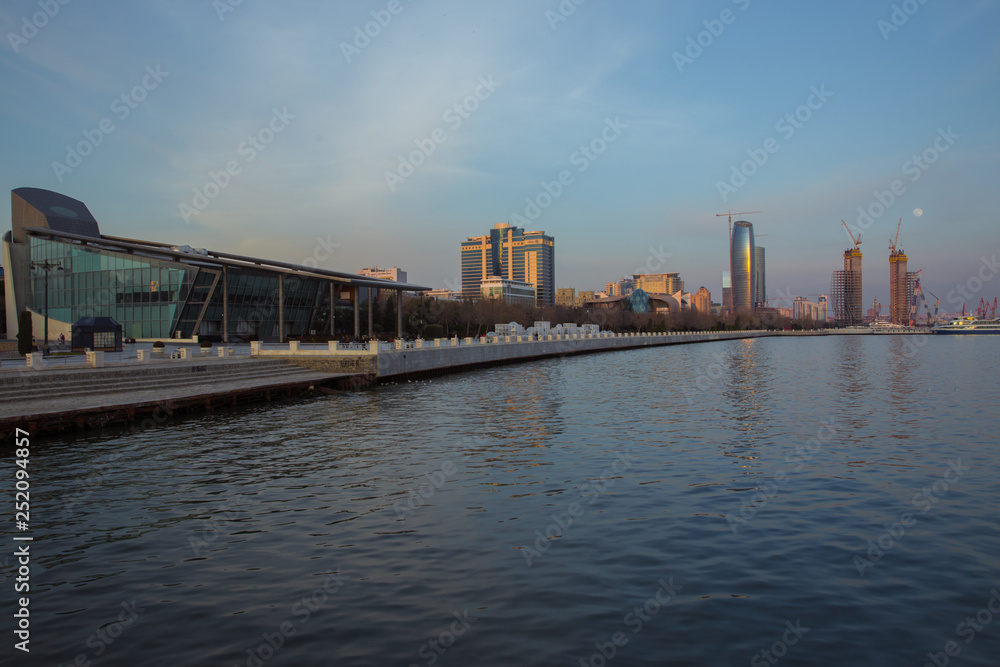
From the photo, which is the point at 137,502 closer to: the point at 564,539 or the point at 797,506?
the point at 564,539

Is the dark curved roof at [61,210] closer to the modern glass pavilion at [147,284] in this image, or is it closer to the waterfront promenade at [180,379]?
the modern glass pavilion at [147,284]

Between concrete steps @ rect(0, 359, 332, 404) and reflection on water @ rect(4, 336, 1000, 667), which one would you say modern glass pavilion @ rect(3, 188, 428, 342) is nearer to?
concrete steps @ rect(0, 359, 332, 404)

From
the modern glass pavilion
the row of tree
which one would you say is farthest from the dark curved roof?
the row of tree

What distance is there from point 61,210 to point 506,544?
8661 centimetres

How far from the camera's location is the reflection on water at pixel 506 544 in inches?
261

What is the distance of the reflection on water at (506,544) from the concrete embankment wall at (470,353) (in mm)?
20230

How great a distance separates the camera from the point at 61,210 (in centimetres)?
7569

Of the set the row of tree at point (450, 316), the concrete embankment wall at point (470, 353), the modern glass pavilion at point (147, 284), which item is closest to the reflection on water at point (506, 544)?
the concrete embankment wall at point (470, 353)

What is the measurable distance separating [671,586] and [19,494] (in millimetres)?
12705

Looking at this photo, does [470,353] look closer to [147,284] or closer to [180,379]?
[180,379]

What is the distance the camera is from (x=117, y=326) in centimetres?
4225

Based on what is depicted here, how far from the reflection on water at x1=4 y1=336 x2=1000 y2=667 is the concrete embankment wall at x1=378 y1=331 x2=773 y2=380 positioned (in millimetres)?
20230

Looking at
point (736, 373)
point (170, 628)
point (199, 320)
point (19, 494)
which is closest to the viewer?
point (170, 628)

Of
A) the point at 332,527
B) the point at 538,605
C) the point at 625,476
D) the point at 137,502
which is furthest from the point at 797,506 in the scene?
the point at 137,502
